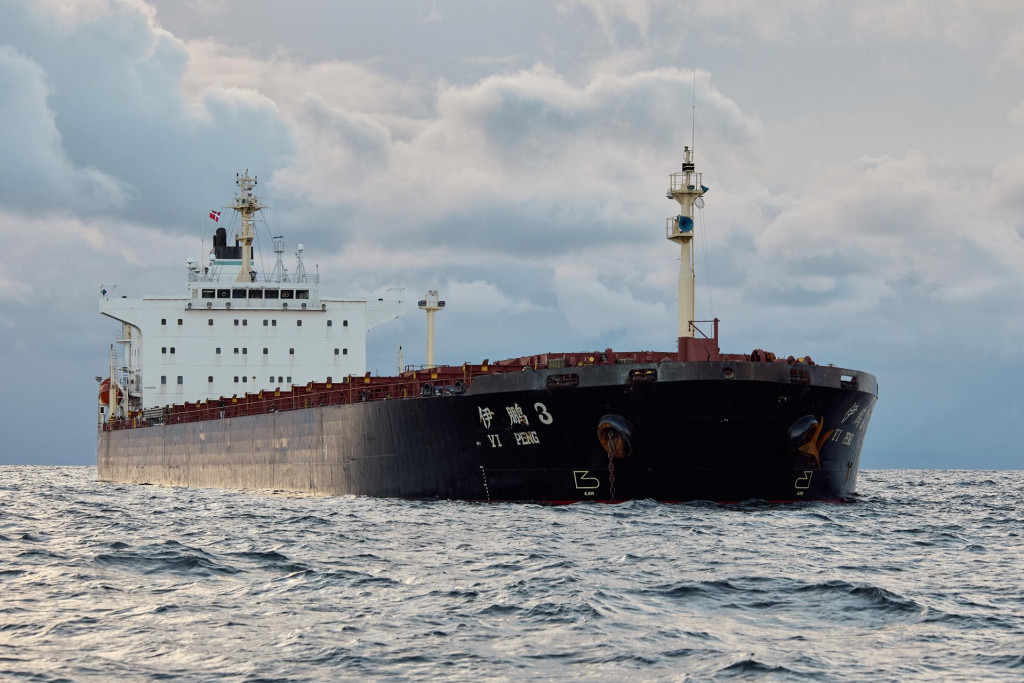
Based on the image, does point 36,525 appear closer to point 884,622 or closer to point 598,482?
point 598,482

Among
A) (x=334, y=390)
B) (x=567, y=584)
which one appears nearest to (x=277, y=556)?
(x=567, y=584)

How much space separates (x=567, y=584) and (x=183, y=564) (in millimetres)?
5440

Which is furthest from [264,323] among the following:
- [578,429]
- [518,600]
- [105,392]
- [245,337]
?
[518,600]

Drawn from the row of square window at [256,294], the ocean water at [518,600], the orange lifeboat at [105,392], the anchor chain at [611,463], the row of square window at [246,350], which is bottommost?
the ocean water at [518,600]

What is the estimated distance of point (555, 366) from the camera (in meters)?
23.9

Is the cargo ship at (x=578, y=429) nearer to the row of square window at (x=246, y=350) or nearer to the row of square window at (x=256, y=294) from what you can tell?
the row of square window at (x=246, y=350)

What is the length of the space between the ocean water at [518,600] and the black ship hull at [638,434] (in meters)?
1.66

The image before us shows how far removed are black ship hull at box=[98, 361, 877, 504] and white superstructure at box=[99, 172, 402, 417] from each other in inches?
771

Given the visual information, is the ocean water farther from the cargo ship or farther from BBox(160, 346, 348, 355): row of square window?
BBox(160, 346, 348, 355): row of square window

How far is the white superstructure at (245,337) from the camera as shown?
46188 millimetres

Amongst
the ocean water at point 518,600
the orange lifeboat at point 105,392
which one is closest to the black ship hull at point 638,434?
the ocean water at point 518,600

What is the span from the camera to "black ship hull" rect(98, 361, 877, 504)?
71.1 ft

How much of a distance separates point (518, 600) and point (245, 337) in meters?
36.6

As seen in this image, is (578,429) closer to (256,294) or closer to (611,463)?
(611,463)
